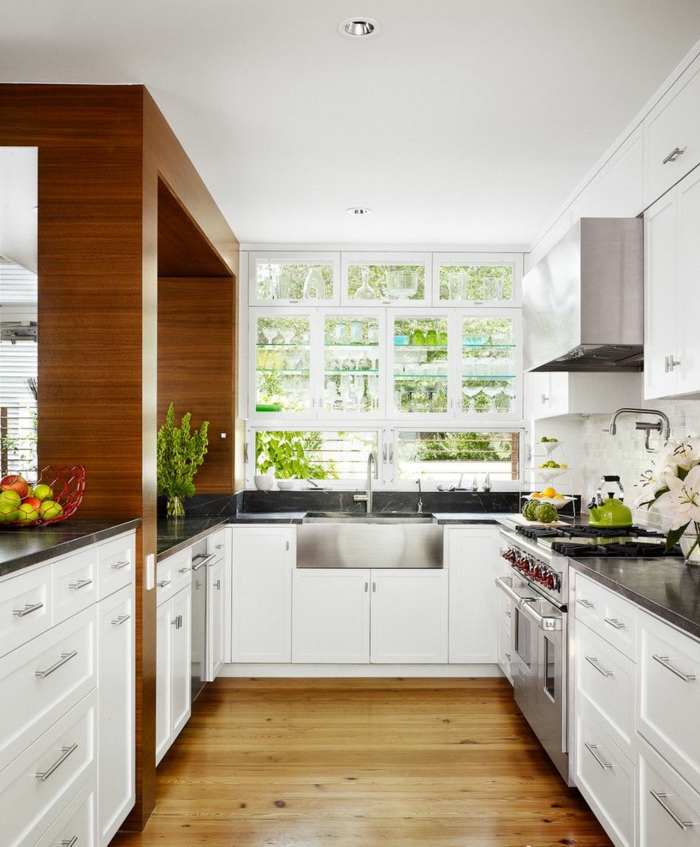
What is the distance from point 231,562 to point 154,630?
1.56 meters

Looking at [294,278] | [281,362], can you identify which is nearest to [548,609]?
[281,362]

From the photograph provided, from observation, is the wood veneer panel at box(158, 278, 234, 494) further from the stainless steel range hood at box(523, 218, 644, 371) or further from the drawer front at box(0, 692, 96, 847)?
the drawer front at box(0, 692, 96, 847)

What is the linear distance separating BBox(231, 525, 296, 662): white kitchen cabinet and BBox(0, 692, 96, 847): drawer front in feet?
6.94

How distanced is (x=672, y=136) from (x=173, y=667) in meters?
2.80

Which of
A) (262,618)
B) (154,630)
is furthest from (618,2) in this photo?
(262,618)

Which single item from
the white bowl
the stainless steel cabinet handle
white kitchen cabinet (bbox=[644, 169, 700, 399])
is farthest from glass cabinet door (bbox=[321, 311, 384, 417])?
the stainless steel cabinet handle

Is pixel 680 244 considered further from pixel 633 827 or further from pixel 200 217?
pixel 200 217

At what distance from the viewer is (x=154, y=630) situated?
2766 millimetres

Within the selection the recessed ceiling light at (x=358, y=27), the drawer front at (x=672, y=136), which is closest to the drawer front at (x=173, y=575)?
the recessed ceiling light at (x=358, y=27)

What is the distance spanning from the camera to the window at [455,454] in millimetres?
5020

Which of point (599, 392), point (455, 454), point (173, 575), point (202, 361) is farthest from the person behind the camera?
point (455, 454)

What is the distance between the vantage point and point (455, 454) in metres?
5.03

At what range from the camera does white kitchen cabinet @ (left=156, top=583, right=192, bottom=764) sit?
2.93 metres

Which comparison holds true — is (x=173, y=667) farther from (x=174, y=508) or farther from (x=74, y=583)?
(x=174, y=508)
